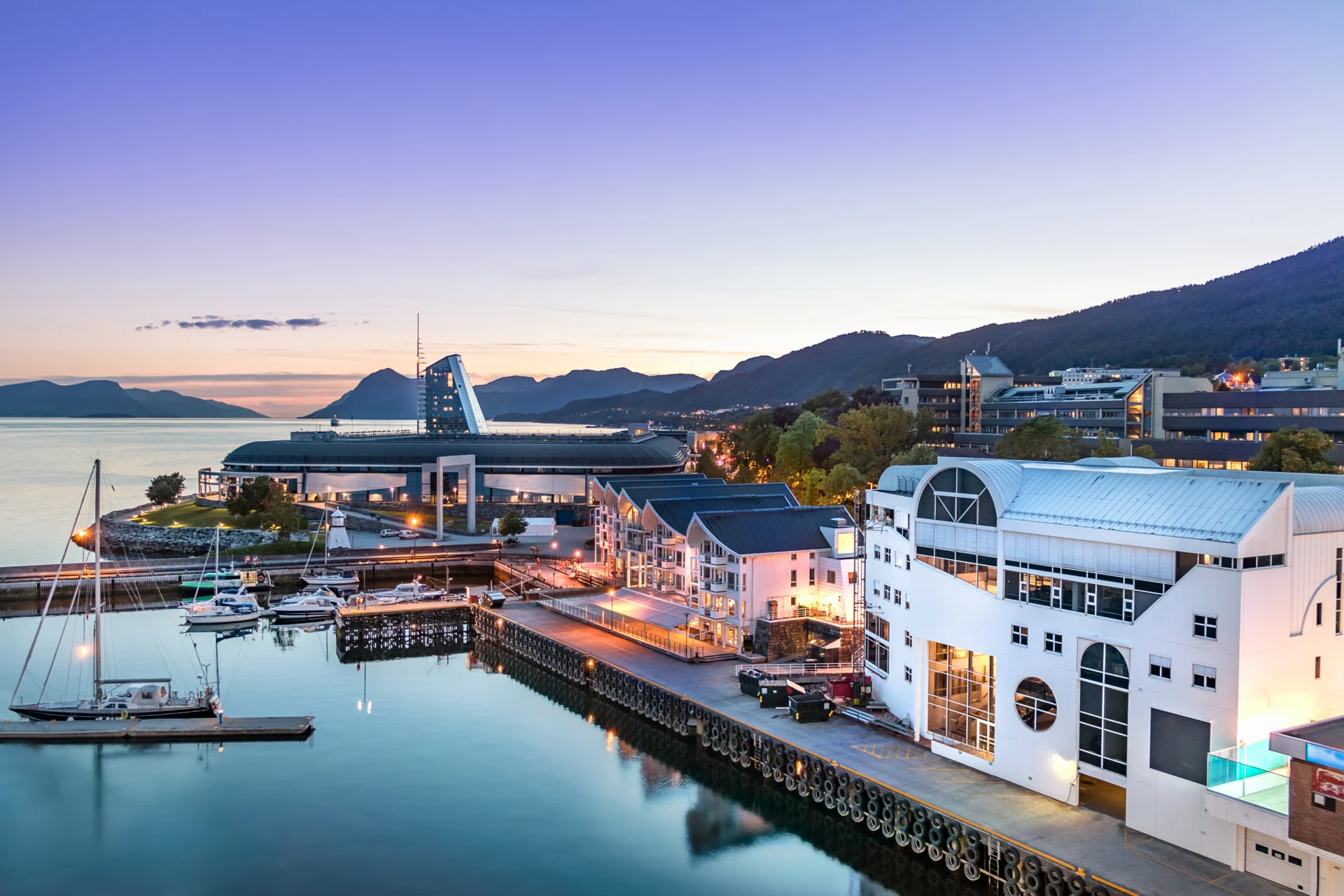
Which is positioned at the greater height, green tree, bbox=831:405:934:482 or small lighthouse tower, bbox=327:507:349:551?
green tree, bbox=831:405:934:482

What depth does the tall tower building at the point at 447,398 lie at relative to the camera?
492ft

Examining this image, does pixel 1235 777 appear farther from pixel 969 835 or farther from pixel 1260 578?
pixel 969 835

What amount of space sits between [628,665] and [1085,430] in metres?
73.8

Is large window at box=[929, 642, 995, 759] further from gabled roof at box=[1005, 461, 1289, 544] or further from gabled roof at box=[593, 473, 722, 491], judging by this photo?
gabled roof at box=[593, 473, 722, 491]

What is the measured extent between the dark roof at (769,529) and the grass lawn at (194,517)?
2257 inches

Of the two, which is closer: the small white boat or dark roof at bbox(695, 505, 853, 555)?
dark roof at bbox(695, 505, 853, 555)

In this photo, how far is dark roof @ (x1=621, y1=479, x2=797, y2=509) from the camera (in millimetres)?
60844

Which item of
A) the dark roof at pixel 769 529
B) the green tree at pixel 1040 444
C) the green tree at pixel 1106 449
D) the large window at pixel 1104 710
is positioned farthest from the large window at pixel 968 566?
the green tree at pixel 1040 444

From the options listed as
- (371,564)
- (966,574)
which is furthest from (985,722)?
(371,564)

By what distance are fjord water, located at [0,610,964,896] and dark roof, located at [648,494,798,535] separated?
12.2m

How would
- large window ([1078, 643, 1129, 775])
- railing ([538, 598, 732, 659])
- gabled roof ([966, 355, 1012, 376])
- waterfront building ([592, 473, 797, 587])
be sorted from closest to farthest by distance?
large window ([1078, 643, 1129, 775]), railing ([538, 598, 732, 659]), waterfront building ([592, 473, 797, 587]), gabled roof ([966, 355, 1012, 376])

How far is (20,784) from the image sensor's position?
115ft

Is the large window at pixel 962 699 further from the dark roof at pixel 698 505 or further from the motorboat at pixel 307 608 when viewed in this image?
the motorboat at pixel 307 608

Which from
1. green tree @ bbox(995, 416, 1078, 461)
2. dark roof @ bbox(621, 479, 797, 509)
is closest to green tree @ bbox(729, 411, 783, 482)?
green tree @ bbox(995, 416, 1078, 461)
